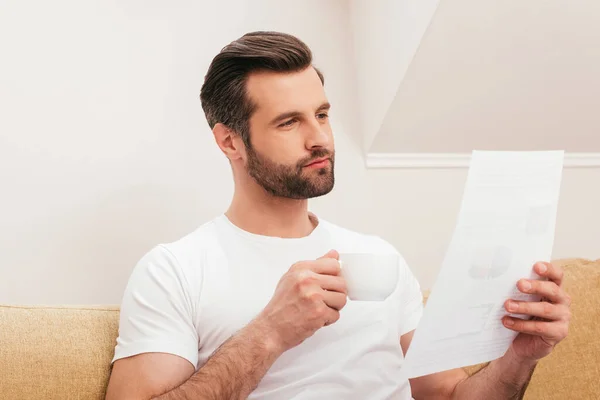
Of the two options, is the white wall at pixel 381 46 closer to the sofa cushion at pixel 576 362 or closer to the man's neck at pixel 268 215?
the man's neck at pixel 268 215

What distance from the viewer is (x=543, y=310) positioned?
3.47 ft

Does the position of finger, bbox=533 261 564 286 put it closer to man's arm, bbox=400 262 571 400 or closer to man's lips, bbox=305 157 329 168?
man's arm, bbox=400 262 571 400

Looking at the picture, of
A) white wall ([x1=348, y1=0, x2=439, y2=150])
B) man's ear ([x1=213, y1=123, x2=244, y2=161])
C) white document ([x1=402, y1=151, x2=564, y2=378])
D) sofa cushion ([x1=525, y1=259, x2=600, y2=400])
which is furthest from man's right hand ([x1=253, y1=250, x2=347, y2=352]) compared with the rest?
white wall ([x1=348, y1=0, x2=439, y2=150])

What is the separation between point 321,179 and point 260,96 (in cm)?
22

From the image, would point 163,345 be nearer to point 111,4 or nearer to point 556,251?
point 111,4

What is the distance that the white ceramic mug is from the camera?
983 millimetres

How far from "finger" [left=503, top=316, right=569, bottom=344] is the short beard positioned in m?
0.47

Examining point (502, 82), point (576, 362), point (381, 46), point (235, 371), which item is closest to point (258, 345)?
point (235, 371)

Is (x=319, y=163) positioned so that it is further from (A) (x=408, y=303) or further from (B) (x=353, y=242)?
(A) (x=408, y=303)

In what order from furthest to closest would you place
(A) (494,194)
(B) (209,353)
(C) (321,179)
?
(C) (321,179), (B) (209,353), (A) (494,194)

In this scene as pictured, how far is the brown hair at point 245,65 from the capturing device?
1431mm

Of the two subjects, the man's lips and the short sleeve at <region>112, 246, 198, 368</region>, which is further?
the man's lips

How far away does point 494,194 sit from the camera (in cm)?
93

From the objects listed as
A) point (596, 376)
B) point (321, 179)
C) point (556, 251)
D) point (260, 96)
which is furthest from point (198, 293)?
point (556, 251)
